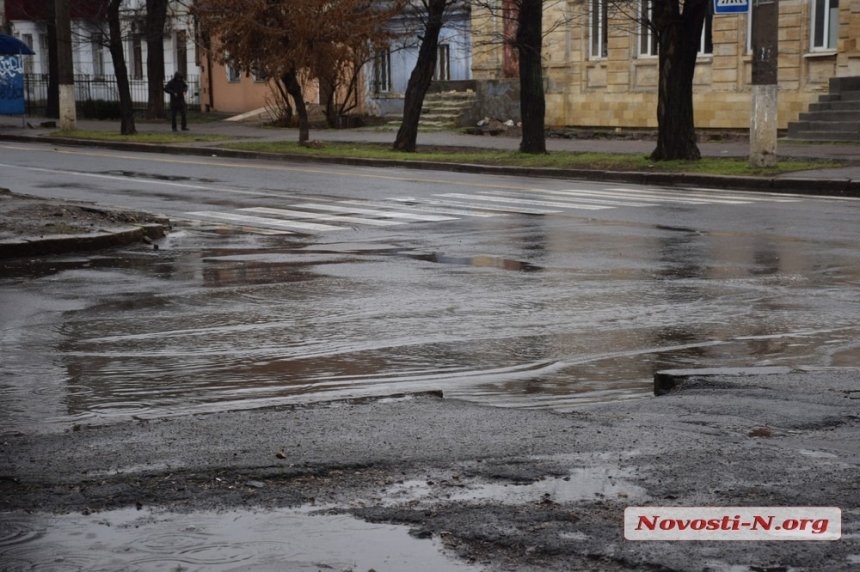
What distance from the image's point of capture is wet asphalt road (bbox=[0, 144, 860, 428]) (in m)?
7.45

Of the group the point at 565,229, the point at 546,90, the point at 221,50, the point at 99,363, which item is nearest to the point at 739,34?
the point at 546,90

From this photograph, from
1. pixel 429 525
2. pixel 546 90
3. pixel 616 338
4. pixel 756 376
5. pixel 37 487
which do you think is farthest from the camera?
pixel 546 90

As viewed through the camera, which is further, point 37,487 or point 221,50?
point 221,50

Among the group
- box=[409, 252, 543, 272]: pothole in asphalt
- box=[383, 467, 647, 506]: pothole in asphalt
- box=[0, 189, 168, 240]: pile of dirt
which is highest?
box=[0, 189, 168, 240]: pile of dirt

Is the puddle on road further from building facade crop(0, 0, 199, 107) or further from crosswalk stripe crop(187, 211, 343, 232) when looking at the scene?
building facade crop(0, 0, 199, 107)

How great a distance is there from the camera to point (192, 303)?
10.4 meters

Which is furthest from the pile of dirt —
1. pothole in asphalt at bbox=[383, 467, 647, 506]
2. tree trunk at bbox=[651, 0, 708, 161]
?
tree trunk at bbox=[651, 0, 708, 161]

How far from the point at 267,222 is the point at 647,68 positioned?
23.1 metres

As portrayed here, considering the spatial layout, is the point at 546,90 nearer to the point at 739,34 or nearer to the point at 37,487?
the point at 739,34

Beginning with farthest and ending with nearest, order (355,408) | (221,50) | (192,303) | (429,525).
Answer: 1. (221,50)
2. (192,303)
3. (355,408)
4. (429,525)

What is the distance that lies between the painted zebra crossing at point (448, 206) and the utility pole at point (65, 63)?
2174cm

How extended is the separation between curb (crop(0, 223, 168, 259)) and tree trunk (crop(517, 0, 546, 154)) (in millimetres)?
14499

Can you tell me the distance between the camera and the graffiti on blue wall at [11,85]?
48.2m

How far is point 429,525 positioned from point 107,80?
57083 millimetres
